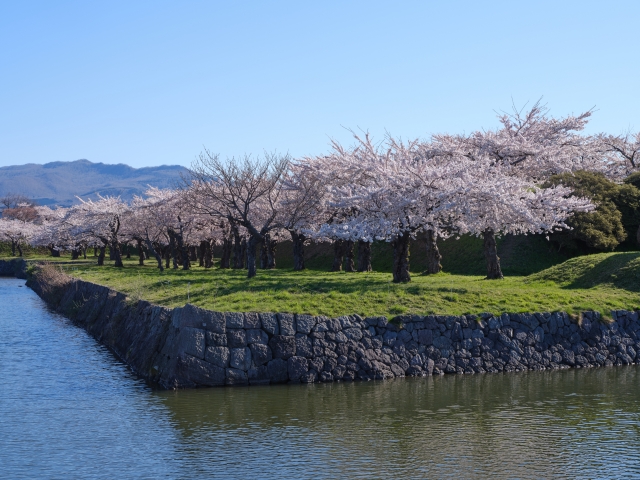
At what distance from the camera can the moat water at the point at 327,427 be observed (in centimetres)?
1527

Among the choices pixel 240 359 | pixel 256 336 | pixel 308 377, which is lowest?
pixel 308 377

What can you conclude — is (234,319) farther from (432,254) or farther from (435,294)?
(432,254)

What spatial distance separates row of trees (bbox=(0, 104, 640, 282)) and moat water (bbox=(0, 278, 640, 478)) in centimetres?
1010

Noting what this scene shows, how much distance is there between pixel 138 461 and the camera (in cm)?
1577

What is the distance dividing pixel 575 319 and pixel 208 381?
1356cm

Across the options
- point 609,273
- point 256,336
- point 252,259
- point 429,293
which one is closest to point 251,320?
point 256,336

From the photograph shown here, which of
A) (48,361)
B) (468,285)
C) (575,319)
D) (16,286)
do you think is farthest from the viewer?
(16,286)

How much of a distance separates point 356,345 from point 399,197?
421 inches

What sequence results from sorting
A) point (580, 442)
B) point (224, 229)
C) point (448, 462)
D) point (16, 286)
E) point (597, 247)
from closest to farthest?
point (448, 462) < point (580, 442) < point (597, 247) < point (224, 229) < point (16, 286)

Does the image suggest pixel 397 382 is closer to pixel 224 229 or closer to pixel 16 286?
pixel 224 229

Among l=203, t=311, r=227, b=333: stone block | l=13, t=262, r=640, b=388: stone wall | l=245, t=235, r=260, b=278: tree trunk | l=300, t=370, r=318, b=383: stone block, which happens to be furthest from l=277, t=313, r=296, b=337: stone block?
l=245, t=235, r=260, b=278: tree trunk

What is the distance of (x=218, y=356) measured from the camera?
22.7 metres

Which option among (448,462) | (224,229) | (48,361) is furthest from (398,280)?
(224,229)

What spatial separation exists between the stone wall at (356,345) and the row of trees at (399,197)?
7.64 metres
